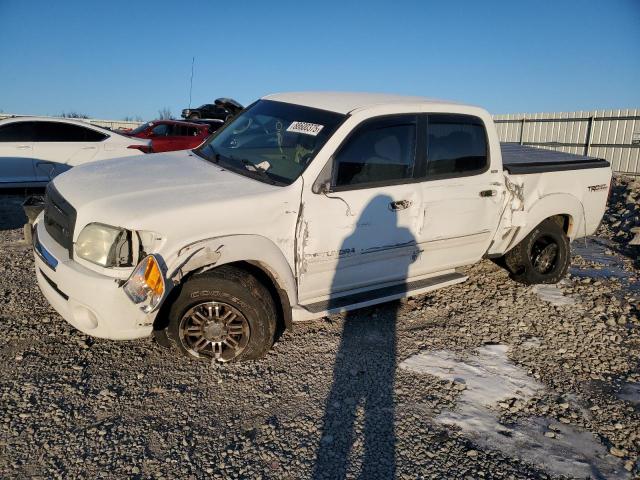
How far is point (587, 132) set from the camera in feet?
53.9

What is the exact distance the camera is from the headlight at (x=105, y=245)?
3.04 m

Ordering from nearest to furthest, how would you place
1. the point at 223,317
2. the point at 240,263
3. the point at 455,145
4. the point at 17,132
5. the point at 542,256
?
the point at 223,317 < the point at 240,263 < the point at 455,145 < the point at 542,256 < the point at 17,132

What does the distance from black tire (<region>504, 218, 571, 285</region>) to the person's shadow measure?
158 cm

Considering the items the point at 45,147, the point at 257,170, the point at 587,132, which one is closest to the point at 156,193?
the point at 257,170

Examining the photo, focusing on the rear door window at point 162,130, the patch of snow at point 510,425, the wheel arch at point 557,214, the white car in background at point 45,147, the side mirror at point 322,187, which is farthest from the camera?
the rear door window at point 162,130

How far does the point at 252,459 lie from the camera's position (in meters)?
A: 2.65

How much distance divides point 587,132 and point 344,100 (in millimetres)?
15214

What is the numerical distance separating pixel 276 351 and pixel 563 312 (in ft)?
9.75

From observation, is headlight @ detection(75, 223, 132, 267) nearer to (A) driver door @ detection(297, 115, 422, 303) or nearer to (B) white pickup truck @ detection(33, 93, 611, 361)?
(B) white pickup truck @ detection(33, 93, 611, 361)

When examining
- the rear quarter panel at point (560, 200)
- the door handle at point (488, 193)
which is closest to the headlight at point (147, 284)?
the door handle at point (488, 193)

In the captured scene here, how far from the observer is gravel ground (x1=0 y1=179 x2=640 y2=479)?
2648mm

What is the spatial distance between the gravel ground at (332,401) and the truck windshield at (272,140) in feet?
4.60

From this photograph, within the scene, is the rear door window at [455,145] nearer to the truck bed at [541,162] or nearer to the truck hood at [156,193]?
the truck bed at [541,162]

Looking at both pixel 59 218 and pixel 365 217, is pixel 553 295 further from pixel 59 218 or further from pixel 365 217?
pixel 59 218
